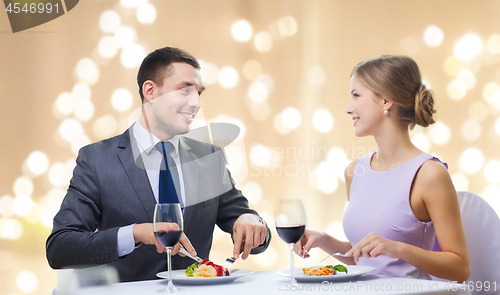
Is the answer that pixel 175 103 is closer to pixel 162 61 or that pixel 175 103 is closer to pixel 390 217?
pixel 162 61

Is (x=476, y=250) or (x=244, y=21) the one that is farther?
(x=244, y=21)

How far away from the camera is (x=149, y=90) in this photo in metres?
1.54

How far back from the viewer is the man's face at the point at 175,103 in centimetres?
148

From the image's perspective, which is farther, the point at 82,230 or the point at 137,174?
the point at 137,174

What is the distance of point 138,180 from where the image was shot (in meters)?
1.32

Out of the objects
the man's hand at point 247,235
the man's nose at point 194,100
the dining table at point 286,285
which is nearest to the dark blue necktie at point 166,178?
the man's nose at point 194,100

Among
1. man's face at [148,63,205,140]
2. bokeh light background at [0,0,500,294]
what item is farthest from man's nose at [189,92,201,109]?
bokeh light background at [0,0,500,294]

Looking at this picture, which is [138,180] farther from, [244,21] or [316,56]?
[316,56]

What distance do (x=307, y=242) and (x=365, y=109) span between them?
0.46 meters

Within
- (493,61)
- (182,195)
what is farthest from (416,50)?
(182,195)

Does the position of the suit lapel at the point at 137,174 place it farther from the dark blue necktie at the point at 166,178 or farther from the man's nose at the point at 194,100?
the man's nose at the point at 194,100

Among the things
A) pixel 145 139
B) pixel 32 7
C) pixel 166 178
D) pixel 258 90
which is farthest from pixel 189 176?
pixel 32 7

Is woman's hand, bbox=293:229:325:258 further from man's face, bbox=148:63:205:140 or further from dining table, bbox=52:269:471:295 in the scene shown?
man's face, bbox=148:63:205:140

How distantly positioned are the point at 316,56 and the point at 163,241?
193 centimetres
